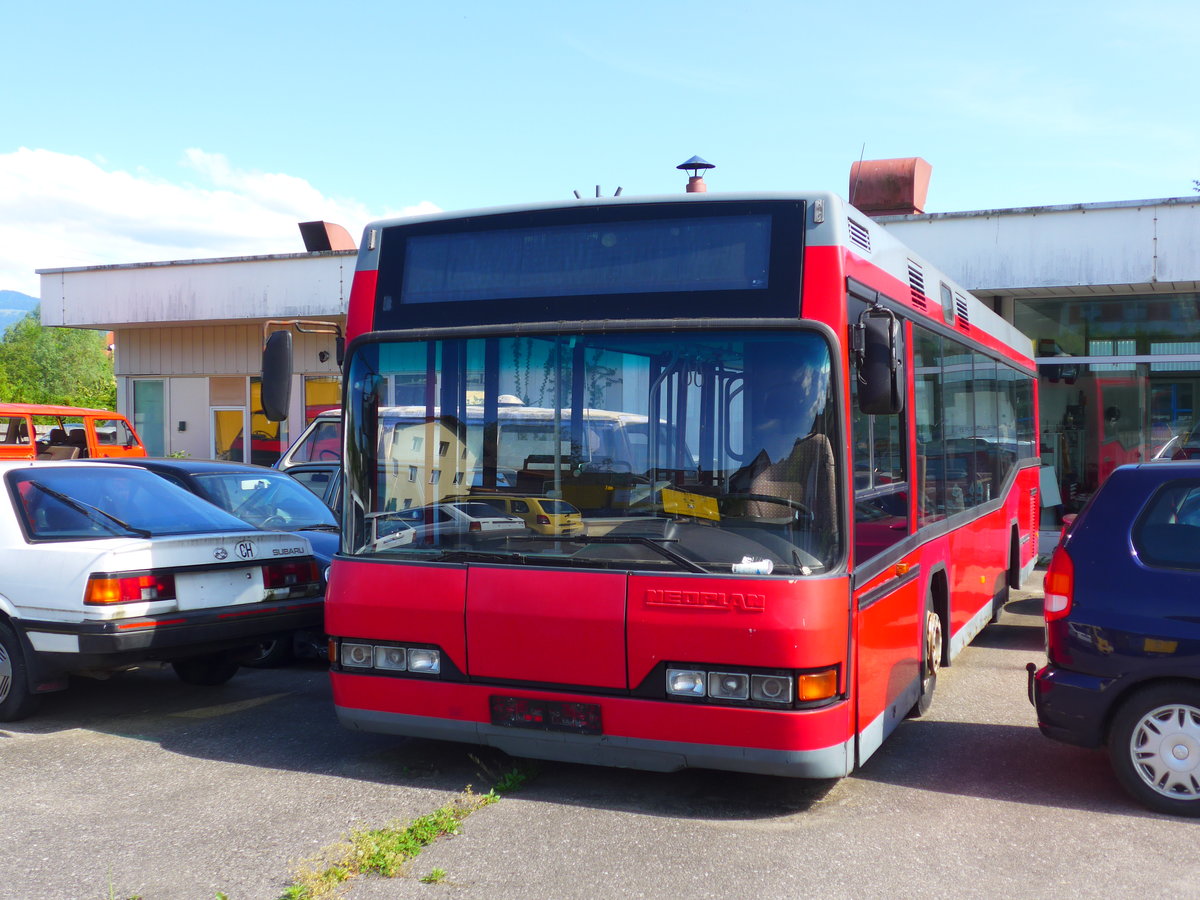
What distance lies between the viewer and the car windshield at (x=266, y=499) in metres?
9.30

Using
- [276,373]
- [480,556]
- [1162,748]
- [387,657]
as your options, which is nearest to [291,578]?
[276,373]

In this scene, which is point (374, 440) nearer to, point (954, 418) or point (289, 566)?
point (289, 566)

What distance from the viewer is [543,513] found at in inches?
215

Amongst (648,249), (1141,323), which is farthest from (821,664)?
(1141,323)

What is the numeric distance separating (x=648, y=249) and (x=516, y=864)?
2762mm

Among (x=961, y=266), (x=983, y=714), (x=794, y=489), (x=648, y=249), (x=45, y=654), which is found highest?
(x=961, y=266)

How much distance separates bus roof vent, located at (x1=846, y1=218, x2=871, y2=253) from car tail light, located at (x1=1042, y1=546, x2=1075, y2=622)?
1.71 m

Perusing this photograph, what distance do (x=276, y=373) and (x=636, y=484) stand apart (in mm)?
2174

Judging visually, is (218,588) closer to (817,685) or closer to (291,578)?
(291,578)

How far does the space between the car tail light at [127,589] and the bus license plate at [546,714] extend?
2651mm

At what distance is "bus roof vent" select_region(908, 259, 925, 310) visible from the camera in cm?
680

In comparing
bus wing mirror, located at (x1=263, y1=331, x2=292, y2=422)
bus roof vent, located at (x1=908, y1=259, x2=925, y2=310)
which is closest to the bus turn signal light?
bus roof vent, located at (x1=908, y1=259, x2=925, y2=310)

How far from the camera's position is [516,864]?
468 centimetres

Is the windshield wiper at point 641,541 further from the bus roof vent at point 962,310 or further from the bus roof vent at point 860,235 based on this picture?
the bus roof vent at point 962,310
